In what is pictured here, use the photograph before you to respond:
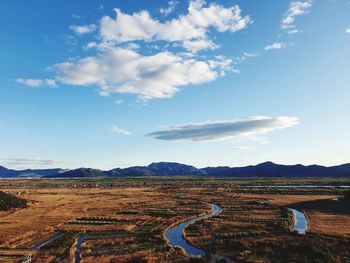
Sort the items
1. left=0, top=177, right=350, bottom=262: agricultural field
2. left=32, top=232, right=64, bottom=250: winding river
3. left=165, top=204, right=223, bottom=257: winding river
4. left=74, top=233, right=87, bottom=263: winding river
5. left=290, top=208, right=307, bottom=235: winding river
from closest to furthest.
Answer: left=0, top=177, right=350, bottom=262: agricultural field
left=74, top=233, right=87, bottom=263: winding river
left=165, top=204, right=223, bottom=257: winding river
left=32, top=232, right=64, bottom=250: winding river
left=290, top=208, right=307, bottom=235: winding river

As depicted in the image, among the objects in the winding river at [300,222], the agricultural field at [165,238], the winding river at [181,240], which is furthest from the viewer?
the winding river at [300,222]

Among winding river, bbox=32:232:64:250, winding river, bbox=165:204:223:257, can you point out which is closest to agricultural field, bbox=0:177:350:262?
winding river, bbox=32:232:64:250

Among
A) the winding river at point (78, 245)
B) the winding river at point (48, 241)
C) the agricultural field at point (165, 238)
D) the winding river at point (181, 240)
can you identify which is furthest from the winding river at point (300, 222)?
the winding river at point (48, 241)

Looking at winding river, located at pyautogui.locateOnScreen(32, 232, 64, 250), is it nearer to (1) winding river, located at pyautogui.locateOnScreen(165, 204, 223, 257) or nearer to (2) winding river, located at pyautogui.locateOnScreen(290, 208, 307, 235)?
(1) winding river, located at pyautogui.locateOnScreen(165, 204, 223, 257)

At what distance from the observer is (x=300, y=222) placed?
214 ft

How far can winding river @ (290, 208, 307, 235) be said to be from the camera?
187 ft

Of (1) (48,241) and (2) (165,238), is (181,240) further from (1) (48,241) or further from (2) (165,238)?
(1) (48,241)

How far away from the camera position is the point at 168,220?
68.2m

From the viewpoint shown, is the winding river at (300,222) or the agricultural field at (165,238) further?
the winding river at (300,222)

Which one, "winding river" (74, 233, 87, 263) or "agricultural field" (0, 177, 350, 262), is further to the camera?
"winding river" (74, 233, 87, 263)

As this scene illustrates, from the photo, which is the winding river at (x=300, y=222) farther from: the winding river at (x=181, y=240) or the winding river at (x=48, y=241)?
the winding river at (x=48, y=241)

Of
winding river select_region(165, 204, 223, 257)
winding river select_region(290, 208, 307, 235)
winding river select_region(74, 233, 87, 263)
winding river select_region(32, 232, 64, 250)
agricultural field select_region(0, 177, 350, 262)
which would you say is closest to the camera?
agricultural field select_region(0, 177, 350, 262)


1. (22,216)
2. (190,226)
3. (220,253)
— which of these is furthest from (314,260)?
(22,216)

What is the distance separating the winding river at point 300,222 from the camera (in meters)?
56.9
